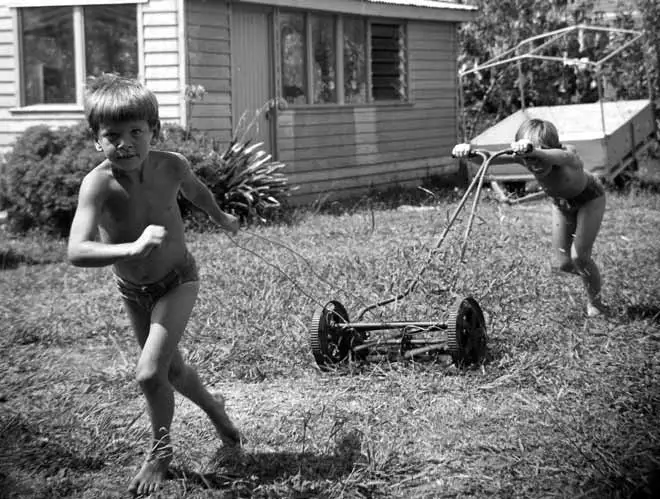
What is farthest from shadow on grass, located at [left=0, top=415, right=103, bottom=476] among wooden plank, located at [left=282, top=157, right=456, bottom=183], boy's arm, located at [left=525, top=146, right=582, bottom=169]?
wooden plank, located at [left=282, top=157, right=456, bottom=183]

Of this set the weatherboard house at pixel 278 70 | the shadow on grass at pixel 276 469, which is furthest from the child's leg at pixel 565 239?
the weatherboard house at pixel 278 70

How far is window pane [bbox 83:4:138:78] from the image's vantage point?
13023 millimetres

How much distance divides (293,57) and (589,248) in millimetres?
9046

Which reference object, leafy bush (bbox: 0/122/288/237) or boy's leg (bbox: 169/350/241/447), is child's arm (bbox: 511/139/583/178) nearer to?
boy's leg (bbox: 169/350/241/447)

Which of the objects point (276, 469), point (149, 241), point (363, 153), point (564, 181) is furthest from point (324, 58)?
point (149, 241)

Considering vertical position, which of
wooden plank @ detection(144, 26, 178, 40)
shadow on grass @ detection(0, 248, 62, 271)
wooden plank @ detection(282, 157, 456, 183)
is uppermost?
wooden plank @ detection(144, 26, 178, 40)

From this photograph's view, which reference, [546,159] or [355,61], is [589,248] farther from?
[355,61]

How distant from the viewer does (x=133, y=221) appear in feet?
12.7

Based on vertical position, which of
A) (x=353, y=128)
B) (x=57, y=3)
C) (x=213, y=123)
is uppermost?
(x=57, y=3)

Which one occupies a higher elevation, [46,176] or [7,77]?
[7,77]

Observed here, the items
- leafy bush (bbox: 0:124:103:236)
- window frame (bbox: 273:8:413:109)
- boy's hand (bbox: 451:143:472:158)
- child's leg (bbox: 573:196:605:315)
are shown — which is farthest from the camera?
window frame (bbox: 273:8:413:109)

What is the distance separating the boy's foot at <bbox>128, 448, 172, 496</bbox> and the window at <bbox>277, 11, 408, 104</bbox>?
37.0ft

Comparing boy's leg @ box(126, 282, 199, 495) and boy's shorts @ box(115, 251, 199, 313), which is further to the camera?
boy's shorts @ box(115, 251, 199, 313)

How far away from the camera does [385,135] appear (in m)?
17.0
